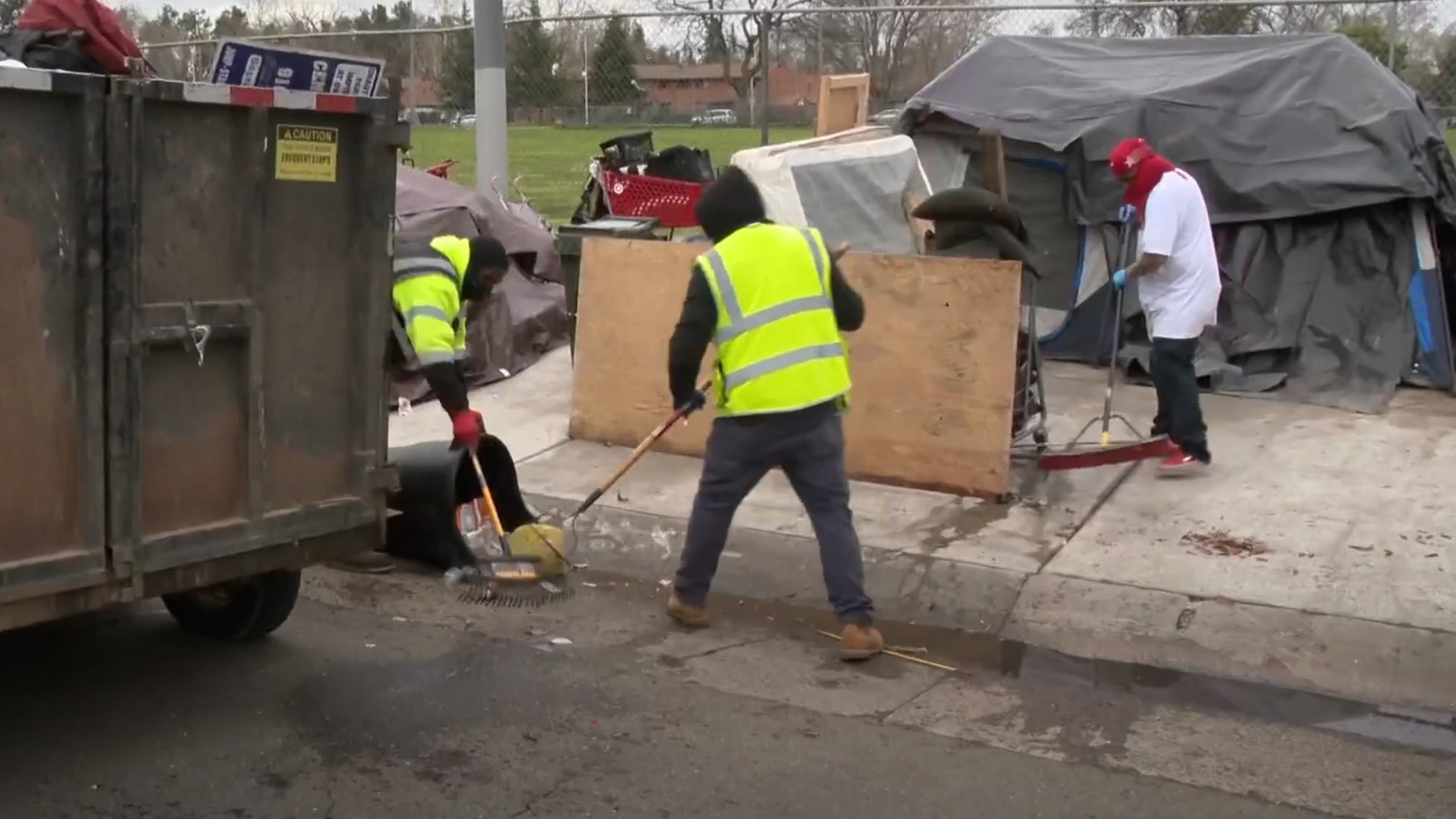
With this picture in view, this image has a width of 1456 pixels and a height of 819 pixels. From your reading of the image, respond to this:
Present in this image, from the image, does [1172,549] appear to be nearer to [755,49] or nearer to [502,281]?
[502,281]

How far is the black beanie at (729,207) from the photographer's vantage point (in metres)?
5.88

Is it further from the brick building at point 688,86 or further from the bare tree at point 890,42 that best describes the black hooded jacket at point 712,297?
the brick building at point 688,86

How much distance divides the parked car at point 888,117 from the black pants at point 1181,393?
138 inches

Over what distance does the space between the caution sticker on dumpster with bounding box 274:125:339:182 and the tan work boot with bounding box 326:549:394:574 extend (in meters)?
2.49

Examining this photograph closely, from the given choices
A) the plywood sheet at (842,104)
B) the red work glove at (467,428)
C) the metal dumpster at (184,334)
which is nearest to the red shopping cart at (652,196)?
the plywood sheet at (842,104)

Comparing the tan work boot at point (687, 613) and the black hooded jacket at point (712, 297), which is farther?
the tan work boot at point (687, 613)

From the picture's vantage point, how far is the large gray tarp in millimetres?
9648

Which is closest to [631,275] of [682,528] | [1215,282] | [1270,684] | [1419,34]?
[682,528]

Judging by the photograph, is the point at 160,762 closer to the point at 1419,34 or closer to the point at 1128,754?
the point at 1128,754

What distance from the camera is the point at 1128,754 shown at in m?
4.91

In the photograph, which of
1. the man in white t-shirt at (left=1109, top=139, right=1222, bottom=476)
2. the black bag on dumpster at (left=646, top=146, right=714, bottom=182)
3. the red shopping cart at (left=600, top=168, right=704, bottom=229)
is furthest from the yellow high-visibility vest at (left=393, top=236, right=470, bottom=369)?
the black bag on dumpster at (left=646, top=146, right=714, bottom=182)

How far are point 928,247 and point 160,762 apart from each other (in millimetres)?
5839

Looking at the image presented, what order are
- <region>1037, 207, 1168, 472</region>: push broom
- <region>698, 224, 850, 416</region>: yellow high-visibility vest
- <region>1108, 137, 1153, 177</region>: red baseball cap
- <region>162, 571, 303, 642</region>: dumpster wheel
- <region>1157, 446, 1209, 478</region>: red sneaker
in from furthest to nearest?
<region>1108, 137, 1153, 177</region>: red baseball cap
<region>1157, 446, 1209, 478</region>: red sneaker
<region>1037, 207, 1168, 472</region>: push broom
<region>698, 224, 850, 416</region>: yellow high-visibility vest
<region>162, 571, 303, 642</region>: dumpster wheel

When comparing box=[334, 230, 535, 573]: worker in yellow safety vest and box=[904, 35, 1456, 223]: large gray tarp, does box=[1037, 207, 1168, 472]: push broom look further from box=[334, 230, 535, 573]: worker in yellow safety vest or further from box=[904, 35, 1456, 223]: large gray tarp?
box=[334, 230, 535, 573]: worker in yellow safety vest
